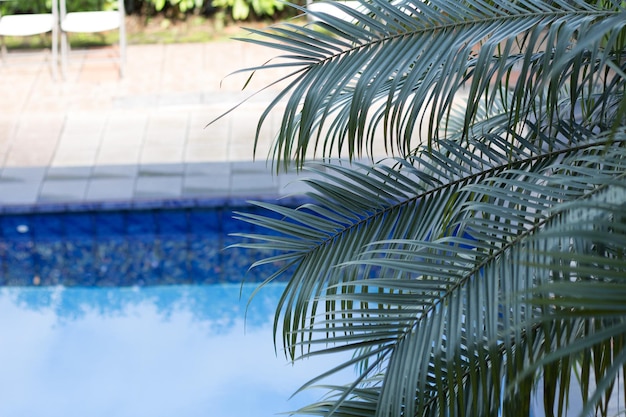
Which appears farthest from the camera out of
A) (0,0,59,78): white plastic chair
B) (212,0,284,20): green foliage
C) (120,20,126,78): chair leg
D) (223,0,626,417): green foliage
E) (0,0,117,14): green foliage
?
(212,0,284,20): green foliage

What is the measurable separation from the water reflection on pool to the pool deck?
58cm

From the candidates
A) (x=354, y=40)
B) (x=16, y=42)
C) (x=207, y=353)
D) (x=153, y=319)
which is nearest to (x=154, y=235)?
(x=153, y=319)

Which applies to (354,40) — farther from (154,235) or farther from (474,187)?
(154,235)

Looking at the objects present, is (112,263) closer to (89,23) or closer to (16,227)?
(16,227)

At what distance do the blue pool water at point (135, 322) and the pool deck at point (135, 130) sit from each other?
179 millimetres

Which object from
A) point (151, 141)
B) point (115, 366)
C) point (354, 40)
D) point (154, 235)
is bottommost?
point (115, 366)

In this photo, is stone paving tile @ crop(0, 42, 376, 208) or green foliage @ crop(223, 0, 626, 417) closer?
green foliage @ crop(223, 0, 626, 417)

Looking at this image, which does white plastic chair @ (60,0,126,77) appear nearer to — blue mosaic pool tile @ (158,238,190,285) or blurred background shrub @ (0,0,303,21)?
blurred background shrub @ (0,0,303,21)

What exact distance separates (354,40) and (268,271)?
330cm

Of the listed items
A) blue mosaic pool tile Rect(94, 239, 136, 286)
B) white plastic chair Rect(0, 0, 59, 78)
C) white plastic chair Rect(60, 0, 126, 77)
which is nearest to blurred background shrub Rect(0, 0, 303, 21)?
white plastic chair Rect(0, 0, 59, 78)

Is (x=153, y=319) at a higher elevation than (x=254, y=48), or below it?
below

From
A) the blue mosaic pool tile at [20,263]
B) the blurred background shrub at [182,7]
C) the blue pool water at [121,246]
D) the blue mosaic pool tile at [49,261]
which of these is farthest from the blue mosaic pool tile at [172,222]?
the blurred background shrub at [182,7]

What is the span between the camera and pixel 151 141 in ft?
18.0

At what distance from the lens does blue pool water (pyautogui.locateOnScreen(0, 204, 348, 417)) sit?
402 centimetres
